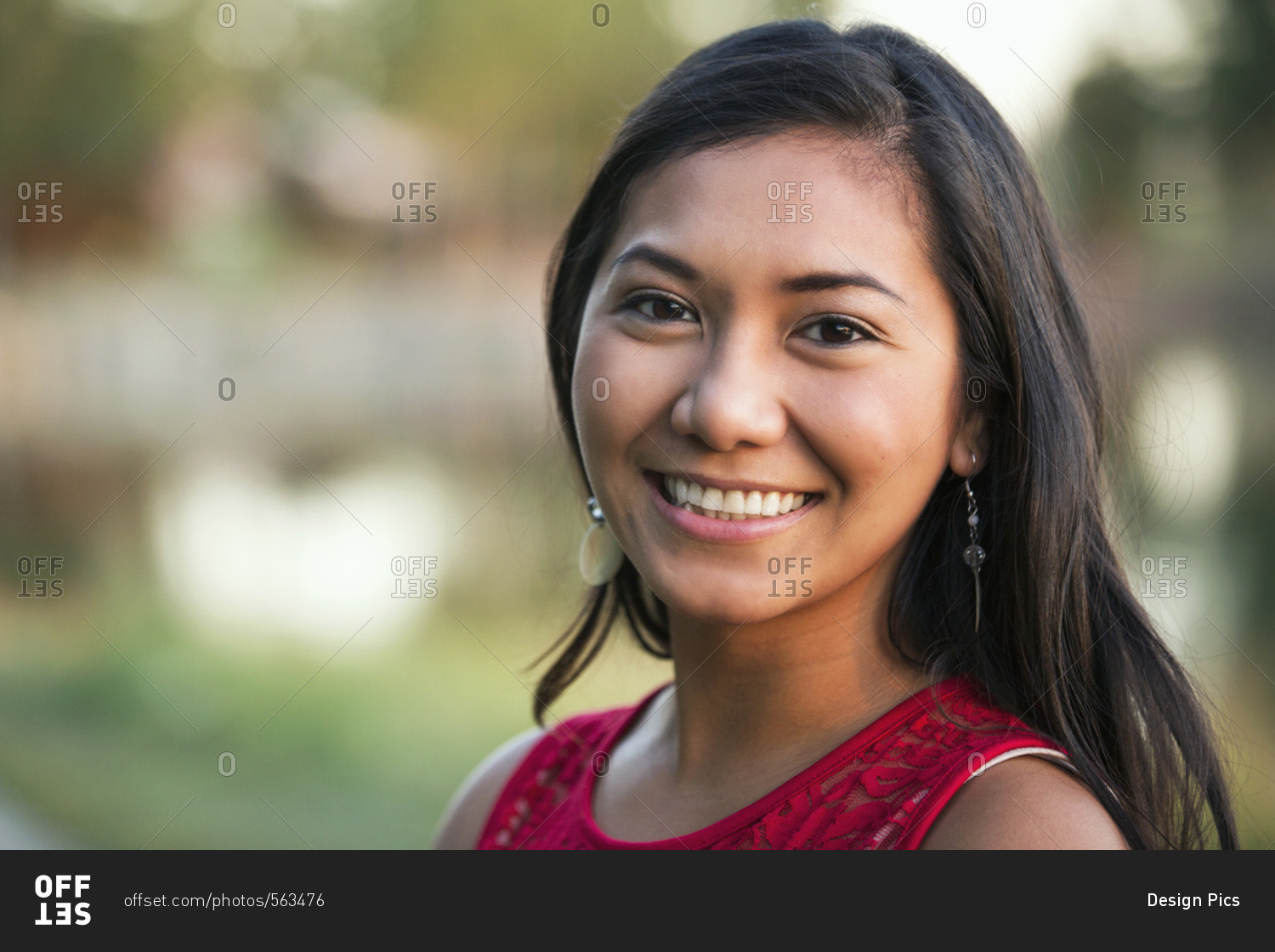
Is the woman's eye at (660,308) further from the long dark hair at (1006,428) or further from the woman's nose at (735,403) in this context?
the long dark hair at (1006,428)

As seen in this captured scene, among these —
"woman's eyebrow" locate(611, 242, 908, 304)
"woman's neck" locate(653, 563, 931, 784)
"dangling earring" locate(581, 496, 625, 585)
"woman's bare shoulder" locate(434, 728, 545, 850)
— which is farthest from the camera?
"dangling earring" locate(581, 496, 625, 585)

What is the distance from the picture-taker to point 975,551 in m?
1.59

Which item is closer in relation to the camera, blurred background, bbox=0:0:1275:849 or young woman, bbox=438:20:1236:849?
young woman, bbox=438:20:1236:849

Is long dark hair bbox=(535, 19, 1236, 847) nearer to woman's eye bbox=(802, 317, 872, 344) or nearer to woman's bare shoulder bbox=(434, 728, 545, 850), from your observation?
woman's eye bbox=(802, 317, 872, 344)

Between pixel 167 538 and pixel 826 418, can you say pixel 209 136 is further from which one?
pixel 826 418

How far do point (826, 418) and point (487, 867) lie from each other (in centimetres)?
88

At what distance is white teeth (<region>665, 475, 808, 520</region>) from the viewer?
4.84 ft

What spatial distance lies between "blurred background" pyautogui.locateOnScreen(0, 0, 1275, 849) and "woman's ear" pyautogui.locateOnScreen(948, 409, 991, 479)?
175cm

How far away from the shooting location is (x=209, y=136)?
9.55 meters

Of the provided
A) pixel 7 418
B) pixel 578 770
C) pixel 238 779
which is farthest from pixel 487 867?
pixel 7 418

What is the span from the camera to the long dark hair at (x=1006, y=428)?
1514mm

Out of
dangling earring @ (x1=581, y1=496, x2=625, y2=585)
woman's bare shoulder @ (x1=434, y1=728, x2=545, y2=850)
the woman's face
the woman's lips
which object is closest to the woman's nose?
the woman's face

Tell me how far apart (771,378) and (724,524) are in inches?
8.7

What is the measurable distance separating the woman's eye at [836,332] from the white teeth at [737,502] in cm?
22
